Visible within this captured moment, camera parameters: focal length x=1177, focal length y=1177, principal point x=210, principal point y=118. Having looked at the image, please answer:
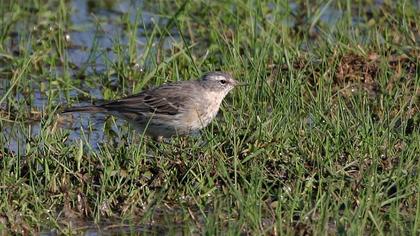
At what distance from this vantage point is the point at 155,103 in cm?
1028

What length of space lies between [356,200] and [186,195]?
133 cm

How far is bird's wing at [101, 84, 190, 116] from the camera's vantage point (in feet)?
33.6

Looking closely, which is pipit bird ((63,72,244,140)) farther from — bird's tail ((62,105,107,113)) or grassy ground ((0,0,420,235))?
grassy ground ((0,0,420,235))

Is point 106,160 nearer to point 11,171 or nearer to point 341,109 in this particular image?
point 11,171

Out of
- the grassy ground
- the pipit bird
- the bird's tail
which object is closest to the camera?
the grassy ground

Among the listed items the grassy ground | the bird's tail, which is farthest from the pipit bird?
the grassy ground

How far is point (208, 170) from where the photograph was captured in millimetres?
8930

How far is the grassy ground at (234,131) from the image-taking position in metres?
8.24

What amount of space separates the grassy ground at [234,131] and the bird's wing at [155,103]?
250 millimetres

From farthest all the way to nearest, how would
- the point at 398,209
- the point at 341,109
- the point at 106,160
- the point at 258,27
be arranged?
the point at 258,27 < the point at 341,109 < the point at 106,160 < the point at 398,209

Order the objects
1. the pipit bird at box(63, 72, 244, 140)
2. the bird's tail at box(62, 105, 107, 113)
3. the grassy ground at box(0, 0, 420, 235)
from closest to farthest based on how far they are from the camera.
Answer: the grassy ground at box(0, 0, 420, 235) → the pipit bird at box(63, 72, 244, 140) → the bird's tail at box(62, 105, 107, 113)

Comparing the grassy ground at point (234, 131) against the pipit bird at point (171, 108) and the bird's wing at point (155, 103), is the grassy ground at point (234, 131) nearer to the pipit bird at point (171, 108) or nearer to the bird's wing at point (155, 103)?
the pipit bird at point (171, 108)

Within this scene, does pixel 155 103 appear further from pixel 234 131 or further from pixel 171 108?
pixel 234 131

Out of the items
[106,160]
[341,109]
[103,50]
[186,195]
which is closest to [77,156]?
[106,160]
